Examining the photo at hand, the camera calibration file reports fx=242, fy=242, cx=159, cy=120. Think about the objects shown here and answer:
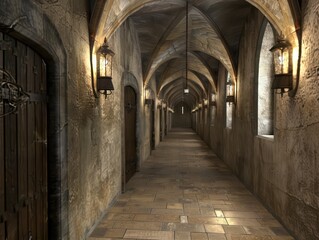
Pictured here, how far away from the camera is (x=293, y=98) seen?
3.49 m

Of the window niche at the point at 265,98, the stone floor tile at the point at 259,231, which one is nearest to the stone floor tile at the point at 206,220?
the stone floor tile at the point at 259,231

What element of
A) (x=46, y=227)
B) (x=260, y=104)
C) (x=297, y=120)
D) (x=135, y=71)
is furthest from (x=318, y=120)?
(x=135, y=71)

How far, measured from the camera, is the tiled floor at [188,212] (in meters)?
3.51

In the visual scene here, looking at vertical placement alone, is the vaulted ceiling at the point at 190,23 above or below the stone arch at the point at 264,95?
above

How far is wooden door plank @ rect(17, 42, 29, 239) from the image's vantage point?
6.88 feet

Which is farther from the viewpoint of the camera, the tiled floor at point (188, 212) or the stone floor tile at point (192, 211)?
the stone floor tile at point (192, 211)

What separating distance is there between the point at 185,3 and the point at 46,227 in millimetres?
5390

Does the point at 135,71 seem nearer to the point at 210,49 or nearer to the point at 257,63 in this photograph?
the point at 210,49

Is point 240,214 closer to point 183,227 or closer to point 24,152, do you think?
point 183,227

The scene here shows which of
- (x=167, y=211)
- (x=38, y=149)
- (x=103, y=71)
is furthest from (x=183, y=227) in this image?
(x=103, y=71)

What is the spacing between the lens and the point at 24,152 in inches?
85.7

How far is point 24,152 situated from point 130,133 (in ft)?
15.6

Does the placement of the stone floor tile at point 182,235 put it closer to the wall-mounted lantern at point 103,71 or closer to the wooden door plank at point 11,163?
the wooden door plank at point 11,163

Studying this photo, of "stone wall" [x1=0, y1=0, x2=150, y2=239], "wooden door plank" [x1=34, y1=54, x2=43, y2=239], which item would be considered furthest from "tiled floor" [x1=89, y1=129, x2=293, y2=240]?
"wooden door plank" [x1=34, y1=54, x2=43, y2=239]
